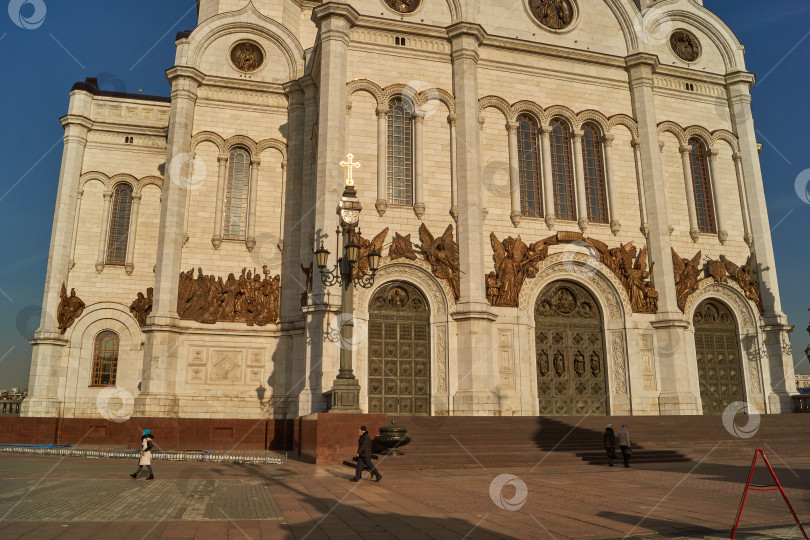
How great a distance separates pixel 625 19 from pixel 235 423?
931 inches

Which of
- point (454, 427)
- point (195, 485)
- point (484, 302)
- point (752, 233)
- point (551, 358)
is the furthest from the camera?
point (752, 233)

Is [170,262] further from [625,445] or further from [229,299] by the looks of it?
[625,445]

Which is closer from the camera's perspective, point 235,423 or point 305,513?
point 305,513

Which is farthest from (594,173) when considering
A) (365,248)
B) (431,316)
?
(365,248)

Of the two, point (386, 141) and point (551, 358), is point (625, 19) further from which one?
point (551, 358)

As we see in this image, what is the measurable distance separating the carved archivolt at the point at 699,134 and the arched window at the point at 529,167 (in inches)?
236

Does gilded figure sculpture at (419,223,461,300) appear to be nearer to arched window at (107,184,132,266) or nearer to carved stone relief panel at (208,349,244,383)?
→ carved stone relief panel at (208,349,244,383)

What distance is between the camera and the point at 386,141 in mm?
23812

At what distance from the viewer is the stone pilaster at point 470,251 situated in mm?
21516

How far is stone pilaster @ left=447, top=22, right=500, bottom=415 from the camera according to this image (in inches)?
847

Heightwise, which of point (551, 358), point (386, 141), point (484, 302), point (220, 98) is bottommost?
point (551, 358)

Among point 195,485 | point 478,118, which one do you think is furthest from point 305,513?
point 478,118

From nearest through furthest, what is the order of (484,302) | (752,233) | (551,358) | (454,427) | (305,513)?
(305,513), (454,427), (484,302), (551,358), (752,233)

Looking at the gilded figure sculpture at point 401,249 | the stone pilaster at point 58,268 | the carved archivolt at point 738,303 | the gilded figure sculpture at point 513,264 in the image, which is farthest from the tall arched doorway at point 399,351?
the stone pilaster at point 58,268
